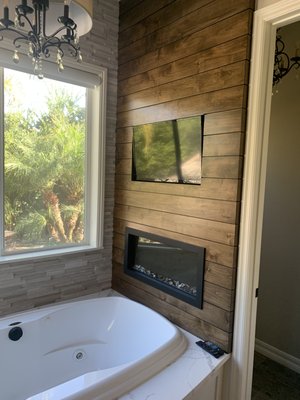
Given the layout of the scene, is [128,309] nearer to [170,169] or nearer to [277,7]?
[170,169]

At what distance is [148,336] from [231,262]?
0.83 metres

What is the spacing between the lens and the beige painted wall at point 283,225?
7.91 ft

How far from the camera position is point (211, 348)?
1.69 m

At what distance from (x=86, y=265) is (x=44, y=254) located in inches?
15.3

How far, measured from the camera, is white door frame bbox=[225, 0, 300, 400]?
1.51 meters

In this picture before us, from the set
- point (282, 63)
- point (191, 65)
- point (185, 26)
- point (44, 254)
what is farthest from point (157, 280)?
point (282, 63)

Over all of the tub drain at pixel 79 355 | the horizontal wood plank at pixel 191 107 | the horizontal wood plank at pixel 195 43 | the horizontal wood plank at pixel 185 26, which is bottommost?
the tub drain at pixel 79 355

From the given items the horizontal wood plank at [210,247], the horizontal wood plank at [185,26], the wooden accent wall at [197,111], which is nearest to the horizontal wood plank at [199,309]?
the wooden accent wall at [197,111]

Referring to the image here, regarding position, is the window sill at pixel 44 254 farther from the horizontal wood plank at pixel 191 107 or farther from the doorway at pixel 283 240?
the doorway at pixel 283 240

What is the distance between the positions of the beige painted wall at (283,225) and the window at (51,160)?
150 centimetres

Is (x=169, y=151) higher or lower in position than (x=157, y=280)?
higher

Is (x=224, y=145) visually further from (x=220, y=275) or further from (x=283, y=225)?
(x=283, y=225)

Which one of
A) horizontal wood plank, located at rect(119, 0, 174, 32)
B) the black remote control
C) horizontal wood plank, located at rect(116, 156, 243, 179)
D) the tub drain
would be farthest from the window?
the black remote control

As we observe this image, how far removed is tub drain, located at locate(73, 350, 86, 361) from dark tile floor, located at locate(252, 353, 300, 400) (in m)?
1.27
